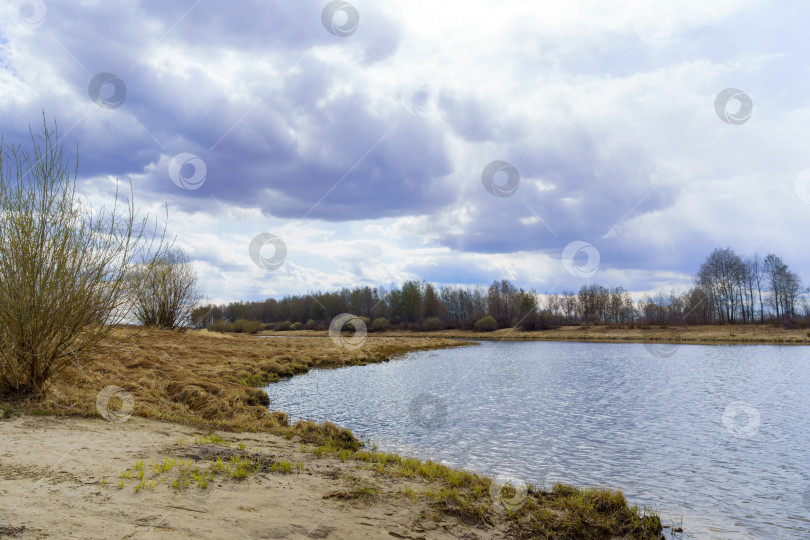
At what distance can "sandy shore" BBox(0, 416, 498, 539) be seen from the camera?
5.63 m

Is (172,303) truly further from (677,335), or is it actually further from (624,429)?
(677,335)

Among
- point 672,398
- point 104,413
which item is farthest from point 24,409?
point 672,398

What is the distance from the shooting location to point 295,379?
27391 mm

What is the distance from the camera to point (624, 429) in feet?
49.0

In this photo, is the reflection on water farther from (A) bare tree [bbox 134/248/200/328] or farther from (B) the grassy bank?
(A) bare tree [bbox 134/248/200/328]

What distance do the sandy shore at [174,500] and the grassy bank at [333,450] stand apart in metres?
0.34

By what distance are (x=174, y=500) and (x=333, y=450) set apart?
4.59 metres

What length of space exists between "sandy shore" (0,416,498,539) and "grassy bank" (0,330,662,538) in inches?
13.3

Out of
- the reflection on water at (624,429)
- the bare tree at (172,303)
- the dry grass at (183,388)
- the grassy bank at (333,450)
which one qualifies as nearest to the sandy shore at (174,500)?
the grassy bank at (333,450)

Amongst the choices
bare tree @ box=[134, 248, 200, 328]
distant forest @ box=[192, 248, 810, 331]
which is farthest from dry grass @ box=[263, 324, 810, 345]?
bare tree @ box=[134, 248, 200, 328]

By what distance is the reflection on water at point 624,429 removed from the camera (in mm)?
9312

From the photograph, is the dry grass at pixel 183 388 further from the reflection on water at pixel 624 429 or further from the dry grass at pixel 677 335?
the dry grass at pixel 677 335

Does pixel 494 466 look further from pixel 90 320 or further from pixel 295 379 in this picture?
pixel 295 379

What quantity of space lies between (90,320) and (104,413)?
2.66 metres
